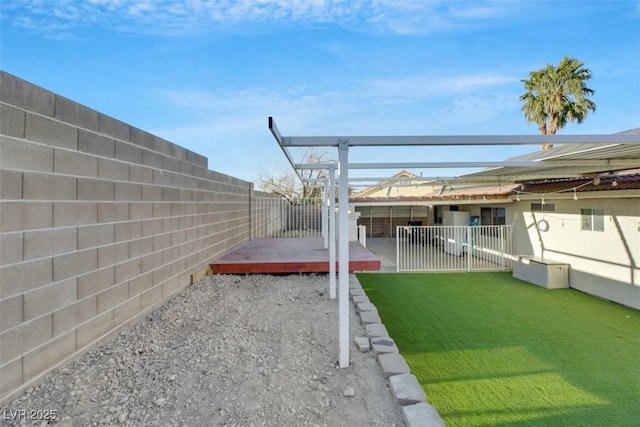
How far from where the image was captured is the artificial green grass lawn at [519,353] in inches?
115

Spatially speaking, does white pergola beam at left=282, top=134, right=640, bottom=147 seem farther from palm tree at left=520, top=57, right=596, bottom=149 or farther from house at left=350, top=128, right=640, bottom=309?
palm tree at left=520, top=57, right=596, bottom=149

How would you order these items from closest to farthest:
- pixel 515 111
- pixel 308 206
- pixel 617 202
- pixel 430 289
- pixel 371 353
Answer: pixel 371 353 → pixel 617 202 → pixel 430 289 → pixel 308 206 → pixel 515 111

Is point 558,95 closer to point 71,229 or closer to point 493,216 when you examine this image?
point 493,216

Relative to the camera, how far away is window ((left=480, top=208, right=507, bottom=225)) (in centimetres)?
1224

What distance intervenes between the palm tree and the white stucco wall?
10298 mm

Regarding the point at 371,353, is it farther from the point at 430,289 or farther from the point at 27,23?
the point at 27,23

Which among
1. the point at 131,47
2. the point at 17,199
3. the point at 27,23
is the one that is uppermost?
the point at 131,47

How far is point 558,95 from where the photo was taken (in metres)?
16.3

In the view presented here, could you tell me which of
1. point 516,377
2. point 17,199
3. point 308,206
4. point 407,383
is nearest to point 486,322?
point 516,377

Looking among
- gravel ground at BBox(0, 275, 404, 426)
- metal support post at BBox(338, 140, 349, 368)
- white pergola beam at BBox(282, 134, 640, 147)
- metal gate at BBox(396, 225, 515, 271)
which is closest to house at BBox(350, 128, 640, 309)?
metal gate at BBox(396, 225, 515, 271)

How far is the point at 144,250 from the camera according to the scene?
401 cm

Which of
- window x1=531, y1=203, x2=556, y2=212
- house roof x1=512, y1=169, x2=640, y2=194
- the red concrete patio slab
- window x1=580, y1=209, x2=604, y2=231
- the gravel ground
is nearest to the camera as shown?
the gravel ground

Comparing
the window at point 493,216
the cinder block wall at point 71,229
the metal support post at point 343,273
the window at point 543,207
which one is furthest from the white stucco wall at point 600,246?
the cinder block wall at point 71,229

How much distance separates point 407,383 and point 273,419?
1100mm
